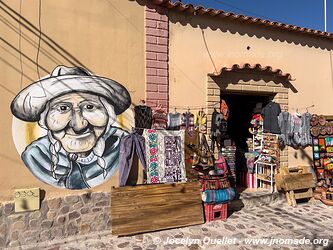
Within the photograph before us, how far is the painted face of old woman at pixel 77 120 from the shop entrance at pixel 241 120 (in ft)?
13.4

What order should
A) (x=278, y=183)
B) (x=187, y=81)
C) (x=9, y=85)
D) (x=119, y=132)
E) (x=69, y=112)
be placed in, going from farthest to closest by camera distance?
(x=278, y=183) < (x=187, y=81) < (x=119, y=132) < (x=69, y=112) < (x=9, y=85)

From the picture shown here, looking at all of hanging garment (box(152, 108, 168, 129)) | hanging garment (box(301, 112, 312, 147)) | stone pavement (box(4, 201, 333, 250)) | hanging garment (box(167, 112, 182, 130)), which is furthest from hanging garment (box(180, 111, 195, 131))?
hanging garment (box(301, 112, 312, 147))

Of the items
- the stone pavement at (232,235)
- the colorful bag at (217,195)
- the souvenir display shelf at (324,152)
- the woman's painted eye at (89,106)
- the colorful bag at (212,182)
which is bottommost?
the stone pavement at (232,235)

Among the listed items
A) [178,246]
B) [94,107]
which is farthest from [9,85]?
[178,246]

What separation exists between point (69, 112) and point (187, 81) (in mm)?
2495

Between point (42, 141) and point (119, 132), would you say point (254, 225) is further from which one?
point (42, 141)

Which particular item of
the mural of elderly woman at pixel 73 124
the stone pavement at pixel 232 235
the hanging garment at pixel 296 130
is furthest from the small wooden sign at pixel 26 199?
the hanging garment at pixel 296 130

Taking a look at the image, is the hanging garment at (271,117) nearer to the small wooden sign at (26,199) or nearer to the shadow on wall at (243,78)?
the shadow on wall at (243,78)

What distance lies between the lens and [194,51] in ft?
20.5

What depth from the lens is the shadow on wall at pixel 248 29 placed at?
620cm

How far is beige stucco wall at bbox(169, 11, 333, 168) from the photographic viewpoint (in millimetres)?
6129

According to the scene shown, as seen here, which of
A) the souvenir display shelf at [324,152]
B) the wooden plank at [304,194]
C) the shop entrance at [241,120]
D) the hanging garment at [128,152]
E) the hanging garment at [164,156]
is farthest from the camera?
the shop entrance at [241,120]

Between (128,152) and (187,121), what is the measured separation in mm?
1430

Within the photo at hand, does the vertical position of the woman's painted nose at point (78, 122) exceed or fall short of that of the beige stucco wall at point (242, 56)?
it falls short
